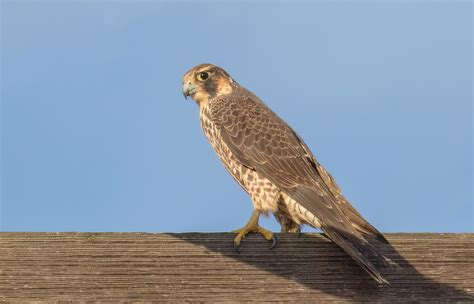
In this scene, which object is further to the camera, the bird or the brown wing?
the brown wing

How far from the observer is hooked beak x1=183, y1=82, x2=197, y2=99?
5.48m

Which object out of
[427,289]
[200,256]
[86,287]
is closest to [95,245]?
[86,287]

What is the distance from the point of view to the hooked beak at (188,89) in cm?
548

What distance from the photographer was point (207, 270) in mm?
2709

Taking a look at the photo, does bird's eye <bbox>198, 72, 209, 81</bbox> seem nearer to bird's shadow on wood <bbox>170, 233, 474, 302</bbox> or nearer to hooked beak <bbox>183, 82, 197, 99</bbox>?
hooked beak <bbox>183, 82, 197, 99</bbox>

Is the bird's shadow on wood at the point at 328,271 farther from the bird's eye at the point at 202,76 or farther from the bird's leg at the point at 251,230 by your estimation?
the bird's eye at the point at 202,76

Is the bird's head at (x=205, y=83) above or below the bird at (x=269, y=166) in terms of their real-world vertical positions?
above

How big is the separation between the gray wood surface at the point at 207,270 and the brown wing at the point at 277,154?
374 mm

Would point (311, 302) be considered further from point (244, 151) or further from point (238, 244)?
point (244, 151)

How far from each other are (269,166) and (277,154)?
0.17m

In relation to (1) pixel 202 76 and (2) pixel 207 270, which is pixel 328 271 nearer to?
(2) pixel 207 270

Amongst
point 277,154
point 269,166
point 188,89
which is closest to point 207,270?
point 269,166

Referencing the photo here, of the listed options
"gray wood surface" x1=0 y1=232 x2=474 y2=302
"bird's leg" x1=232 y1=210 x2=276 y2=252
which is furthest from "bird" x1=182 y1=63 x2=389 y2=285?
"gray wood surface" x1=0 y1=232 x2=474 y2=302

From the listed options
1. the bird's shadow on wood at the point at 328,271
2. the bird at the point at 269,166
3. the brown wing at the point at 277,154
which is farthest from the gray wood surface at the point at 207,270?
the brown wing at the point at 277,154
